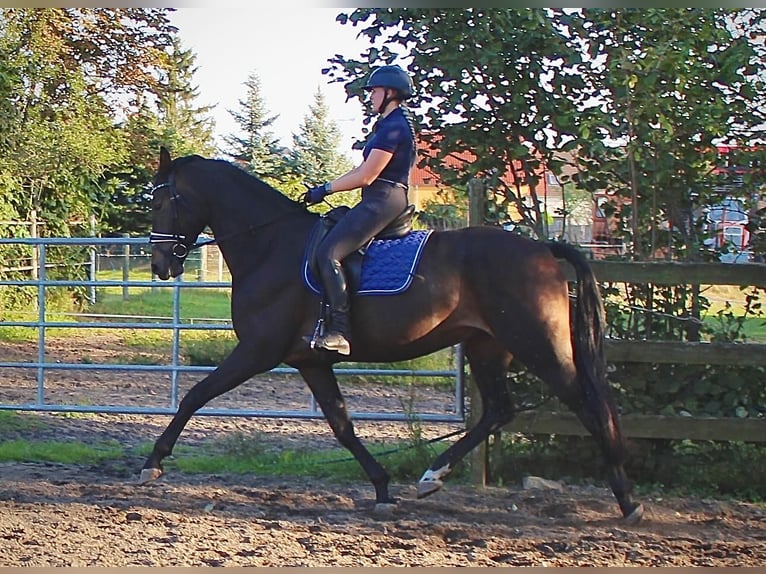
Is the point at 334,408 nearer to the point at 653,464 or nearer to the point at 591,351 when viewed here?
the point at 591,351

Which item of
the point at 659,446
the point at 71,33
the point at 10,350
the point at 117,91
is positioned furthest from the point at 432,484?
the point at 117,91

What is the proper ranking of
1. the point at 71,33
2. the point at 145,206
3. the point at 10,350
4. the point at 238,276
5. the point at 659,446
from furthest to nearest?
the point at 145,206 → the point at 71,33 → the point at 10,350 → the point at 659,446 → the point at 238,276

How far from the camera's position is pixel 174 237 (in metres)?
6.22

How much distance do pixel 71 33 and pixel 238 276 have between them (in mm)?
17355

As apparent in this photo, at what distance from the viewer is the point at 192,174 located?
631 cm

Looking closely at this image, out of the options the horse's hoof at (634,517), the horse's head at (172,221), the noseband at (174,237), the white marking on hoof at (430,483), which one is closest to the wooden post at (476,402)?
the white marking on hoof at (430,483)

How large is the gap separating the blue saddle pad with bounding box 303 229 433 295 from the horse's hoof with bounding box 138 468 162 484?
1527 millimetres

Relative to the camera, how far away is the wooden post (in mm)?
6516

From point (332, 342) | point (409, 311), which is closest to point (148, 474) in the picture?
point (332, 342)

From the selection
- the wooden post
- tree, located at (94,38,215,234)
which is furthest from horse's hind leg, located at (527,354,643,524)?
tree, located at (94,38,215,234)

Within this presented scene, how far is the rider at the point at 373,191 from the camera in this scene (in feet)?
18.4

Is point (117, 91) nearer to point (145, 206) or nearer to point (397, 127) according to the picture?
point (145, 206)

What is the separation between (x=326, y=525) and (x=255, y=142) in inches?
1193

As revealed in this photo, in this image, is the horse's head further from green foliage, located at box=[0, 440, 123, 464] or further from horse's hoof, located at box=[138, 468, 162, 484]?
green foliage, located at box=[0, 440, 123, 464]
